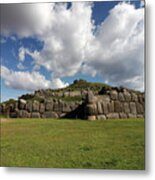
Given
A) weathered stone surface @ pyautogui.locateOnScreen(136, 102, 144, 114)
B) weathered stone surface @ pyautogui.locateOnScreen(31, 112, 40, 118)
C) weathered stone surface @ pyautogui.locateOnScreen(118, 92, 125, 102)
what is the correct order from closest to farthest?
weathered stone surface @ pyautogui.locateOnScreen(136, 102, 144, 114) < weathered stone surface @ pyautogui.locateOnScreen(118, 92, 125, 102) < weathered stone surface @ pyautogui.locateOnScreen(31, 112, 40, 118)

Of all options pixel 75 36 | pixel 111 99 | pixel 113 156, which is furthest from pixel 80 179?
pixel 75 36

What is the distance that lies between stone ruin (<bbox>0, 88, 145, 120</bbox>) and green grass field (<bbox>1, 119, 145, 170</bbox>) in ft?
0.16

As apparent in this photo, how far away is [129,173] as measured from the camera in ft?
12.7

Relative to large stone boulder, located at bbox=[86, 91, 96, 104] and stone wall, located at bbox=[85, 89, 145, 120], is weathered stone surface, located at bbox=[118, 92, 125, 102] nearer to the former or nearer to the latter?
stone wall, located at bbox=[85, 89, 145, 120]

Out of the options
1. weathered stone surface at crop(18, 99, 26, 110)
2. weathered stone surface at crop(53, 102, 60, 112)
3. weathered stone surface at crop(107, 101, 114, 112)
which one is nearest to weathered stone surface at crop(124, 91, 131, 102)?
weathered stone surface at crop(107, 101, 114, 112)

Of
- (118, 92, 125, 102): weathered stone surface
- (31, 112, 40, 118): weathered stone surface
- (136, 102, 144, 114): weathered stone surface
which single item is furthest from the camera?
(31, 112, 40, 118): weathered stone surface

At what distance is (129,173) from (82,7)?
1.32 metres

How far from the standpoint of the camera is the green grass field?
3.88 meters

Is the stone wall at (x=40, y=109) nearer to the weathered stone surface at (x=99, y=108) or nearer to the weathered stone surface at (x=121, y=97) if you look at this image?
the weathered stone surface at (x=99, y=108)

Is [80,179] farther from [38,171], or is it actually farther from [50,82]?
[50,82]

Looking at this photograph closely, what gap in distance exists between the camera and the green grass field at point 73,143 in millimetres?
3875

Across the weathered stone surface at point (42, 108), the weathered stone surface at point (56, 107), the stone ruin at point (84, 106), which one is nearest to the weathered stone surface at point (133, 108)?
the stone ruin at point (84, 106)

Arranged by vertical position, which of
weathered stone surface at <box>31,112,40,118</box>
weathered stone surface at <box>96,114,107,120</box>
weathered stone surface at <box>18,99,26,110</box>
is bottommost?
weathered stone surface at <box>96,114,107,120</box>

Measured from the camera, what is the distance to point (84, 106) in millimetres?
4016
